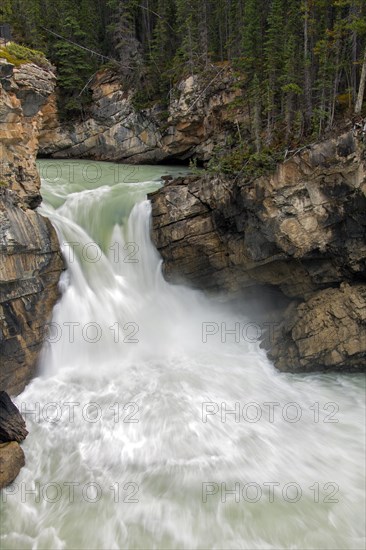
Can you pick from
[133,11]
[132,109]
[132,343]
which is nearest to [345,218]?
[132,343]

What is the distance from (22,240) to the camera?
10547mm

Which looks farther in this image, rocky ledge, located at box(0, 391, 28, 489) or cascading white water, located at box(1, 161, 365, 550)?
rocky ledge, located at box(0, 391, 28, 489)

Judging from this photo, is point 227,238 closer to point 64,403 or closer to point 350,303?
point 350,303

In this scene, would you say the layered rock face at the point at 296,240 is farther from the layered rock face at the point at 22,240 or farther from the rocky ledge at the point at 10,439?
the rocky ledge at the point at 10,439

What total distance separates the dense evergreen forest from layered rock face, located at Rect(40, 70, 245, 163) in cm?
88

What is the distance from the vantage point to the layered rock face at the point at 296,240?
12.0 metres

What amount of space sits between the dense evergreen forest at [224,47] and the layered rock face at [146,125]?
0.88 m

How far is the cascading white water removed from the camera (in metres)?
7.64

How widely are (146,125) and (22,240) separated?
47.1ft

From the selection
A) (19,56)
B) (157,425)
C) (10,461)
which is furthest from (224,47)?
(10,461)

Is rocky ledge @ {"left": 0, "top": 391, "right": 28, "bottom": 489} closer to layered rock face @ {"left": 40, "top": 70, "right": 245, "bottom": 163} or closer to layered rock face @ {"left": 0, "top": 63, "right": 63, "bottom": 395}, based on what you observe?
layered rock face @ {"left": 0, "top": 63, "right": 63, "bottom": 395}

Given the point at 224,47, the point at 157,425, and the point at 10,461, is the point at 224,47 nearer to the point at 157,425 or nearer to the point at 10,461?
the point at 157,425

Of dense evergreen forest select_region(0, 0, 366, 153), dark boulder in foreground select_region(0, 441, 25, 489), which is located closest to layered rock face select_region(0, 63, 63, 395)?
dark boulder in foreground select_region(0, 441, 25, 489)

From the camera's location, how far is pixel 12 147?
11.1m
